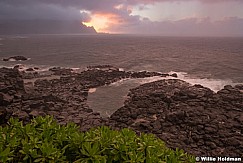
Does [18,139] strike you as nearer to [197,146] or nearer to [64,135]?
[64,135]

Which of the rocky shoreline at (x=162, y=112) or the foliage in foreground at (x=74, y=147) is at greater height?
the foliage in foreground at (x=74, y=147)

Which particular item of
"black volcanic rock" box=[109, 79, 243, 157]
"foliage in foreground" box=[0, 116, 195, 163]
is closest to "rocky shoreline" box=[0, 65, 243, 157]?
"black volcanic rock" box=[109, 79, 243, 157]

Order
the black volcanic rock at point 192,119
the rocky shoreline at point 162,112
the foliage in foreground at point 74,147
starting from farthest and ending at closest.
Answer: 1. the rocky shoreline at point 162,112
2. the black volcanic rock at point 192,119
3. the foliage in foreground at point 74,147

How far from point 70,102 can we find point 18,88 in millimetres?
9832

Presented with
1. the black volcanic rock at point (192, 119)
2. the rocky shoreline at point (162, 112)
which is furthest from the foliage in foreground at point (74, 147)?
the black volcanic rock at point (192, 119)

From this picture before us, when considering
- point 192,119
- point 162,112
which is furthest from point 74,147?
point 162,112

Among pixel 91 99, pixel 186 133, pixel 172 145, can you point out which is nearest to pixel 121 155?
pixel 172 145

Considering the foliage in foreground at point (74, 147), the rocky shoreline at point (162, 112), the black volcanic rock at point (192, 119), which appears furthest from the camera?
the rocky shoreline at point (162, 112)

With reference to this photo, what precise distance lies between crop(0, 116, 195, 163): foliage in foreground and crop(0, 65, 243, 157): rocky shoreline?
13058 millimetres

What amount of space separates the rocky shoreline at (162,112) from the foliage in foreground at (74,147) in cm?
1306

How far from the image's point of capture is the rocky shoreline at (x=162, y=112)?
2522cm

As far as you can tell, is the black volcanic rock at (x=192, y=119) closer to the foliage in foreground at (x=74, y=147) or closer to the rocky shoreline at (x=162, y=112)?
the rocky shoreline at (x=162, y=112)

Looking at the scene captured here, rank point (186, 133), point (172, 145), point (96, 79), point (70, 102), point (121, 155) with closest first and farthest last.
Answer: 1. point (121, 155)
2. point (172, 145)
3. point (186, 133)
4. point (70, 102)
5. point (96, 79)

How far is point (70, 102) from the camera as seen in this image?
3859cm
